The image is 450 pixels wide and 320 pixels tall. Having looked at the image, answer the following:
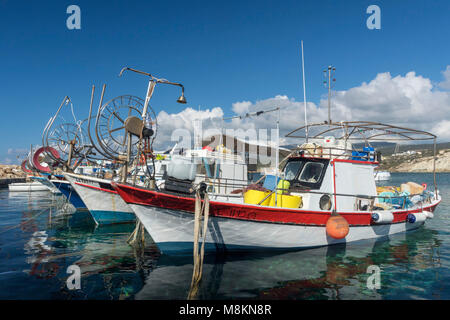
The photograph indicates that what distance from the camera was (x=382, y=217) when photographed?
1088cm

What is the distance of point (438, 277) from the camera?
8258mm

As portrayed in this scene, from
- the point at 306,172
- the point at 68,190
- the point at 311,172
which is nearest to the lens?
the point at 311,172

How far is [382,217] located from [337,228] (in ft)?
9.39

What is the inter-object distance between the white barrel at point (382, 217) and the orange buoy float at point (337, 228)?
2.25 m

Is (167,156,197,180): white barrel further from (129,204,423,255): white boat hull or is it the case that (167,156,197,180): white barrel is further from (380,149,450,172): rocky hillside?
(380,149,450,172): rocky hillside

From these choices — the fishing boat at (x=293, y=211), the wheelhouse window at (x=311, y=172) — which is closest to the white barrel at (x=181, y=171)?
the fishing boat at (x=293, y=211)

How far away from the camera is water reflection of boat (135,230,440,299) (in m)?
6.97

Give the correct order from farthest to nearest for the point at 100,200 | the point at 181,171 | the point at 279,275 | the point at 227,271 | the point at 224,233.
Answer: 1. the point at 100,200
2. the point at 181,171
3. the point at 224,233
4. the point at 227,271
5. the point at 279,275

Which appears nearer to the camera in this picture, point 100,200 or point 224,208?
point 224,208

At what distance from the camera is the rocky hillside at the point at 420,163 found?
12825 centimetres

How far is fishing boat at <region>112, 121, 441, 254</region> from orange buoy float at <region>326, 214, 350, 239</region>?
30 millimetres

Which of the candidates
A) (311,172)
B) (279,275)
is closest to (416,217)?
(311,172)

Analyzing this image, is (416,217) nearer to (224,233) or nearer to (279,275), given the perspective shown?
(279,275)

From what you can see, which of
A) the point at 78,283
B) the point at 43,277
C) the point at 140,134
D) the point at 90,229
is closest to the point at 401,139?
the point at 140,134
